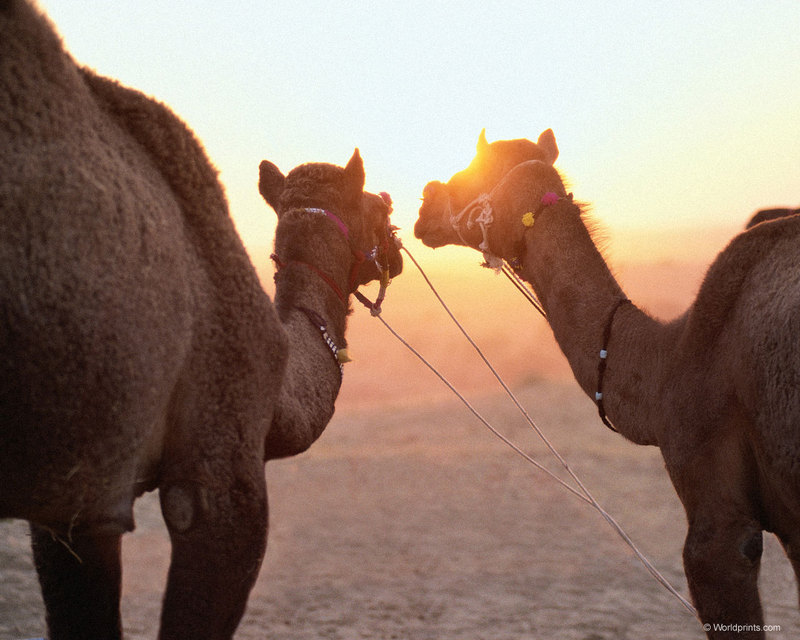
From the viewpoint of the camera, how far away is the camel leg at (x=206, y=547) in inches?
134

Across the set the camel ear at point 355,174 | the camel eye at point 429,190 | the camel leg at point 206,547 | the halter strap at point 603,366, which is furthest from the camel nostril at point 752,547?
the camel eye at point 429,190

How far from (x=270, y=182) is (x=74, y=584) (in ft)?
8.64

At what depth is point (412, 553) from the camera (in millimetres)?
10031

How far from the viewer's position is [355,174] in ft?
16.8

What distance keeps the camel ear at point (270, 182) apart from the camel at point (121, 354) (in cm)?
131

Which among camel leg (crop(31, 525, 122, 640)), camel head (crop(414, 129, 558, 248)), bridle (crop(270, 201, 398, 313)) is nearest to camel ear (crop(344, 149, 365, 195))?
bridle (crop(270, 201, 398, 313))

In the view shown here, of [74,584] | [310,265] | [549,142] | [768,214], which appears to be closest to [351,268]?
[310,265]

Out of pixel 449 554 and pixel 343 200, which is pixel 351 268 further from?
pixel 449 554

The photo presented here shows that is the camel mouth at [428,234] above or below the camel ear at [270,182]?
below

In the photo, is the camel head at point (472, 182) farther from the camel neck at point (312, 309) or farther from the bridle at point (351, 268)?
the camel neck at point (312, 309)

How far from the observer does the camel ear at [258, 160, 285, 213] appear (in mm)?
5340

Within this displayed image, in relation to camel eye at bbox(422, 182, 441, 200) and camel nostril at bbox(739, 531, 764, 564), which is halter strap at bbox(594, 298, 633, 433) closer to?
camel nostril at bbox(739, 531, 764, 564)

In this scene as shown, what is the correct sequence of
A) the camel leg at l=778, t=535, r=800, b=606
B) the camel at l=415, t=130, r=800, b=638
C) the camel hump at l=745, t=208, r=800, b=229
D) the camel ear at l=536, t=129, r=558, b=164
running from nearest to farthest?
the camel at l=415, t=130, r=800, b=638 < the camel leg at l=778, t=535, r=800, b=606 < the camel hump at l=745, t=208, r=800, b=229 < the camel ear at l=536, t=129, r=558, b=164

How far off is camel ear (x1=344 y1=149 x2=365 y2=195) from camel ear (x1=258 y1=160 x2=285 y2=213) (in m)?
0.47
